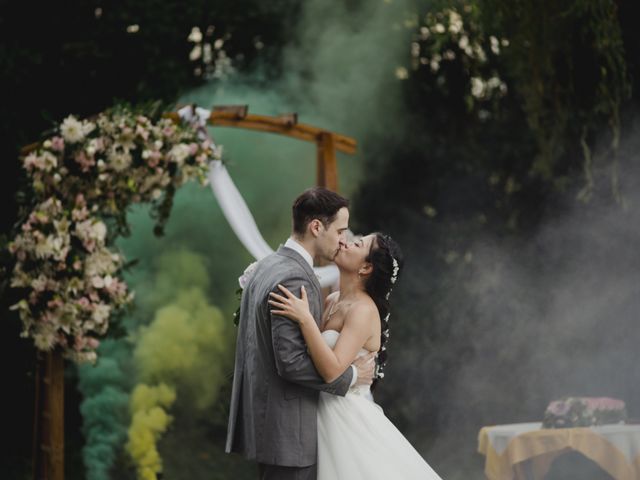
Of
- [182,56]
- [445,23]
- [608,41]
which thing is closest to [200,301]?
[182,56]

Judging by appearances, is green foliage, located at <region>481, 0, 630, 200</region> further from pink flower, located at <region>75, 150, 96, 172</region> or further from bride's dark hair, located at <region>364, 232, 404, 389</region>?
bride's dark hair, located at <region>364, 232, 404, 389</region>

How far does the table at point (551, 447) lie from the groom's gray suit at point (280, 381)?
250 cm

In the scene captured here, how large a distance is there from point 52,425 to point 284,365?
9.28 feet

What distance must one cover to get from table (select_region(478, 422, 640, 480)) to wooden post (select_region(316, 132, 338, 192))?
1952 mm

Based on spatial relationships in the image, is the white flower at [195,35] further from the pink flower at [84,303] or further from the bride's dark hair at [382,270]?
the bride's dark hair at [382,270]

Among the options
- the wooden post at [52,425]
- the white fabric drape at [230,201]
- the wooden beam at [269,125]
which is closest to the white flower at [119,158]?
the white fabric drape at [230,201]

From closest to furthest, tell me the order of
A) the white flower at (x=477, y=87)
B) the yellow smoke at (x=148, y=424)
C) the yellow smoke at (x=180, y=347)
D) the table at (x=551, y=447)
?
the table at (x=551, y=447) < the yellow smoke at (x=148, y=424) < the yellow smoke at (x=180, y=347) < the white flower at (x=477, y=87)

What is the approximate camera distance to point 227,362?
979cm

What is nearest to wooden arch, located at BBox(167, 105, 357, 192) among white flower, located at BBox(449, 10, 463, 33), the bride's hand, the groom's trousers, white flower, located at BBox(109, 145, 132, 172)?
white flower, located at BBox(109, 145, 132, 172)

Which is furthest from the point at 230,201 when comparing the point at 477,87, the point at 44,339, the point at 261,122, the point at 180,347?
the point at 477,87

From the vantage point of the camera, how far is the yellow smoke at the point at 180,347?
9.14 meters

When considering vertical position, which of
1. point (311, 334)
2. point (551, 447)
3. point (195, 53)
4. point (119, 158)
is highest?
point (195, 53)

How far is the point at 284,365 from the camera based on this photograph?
3.59 metres

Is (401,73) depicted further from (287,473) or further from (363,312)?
(287,473)
